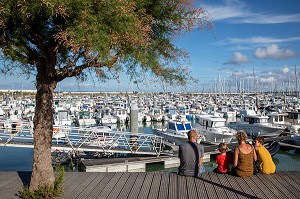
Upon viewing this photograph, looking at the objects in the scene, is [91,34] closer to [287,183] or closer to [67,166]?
[287,183]

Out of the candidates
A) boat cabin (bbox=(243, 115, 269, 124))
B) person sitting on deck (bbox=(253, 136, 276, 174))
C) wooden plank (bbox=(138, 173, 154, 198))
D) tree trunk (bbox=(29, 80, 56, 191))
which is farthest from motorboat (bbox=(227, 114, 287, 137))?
tree trunk (bbox=(29, 80, 56, 191))

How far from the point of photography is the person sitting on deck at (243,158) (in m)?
9.57

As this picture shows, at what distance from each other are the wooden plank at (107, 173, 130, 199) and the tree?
1633 mm

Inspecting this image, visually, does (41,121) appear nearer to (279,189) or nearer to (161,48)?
(161,48)

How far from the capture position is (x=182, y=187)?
29.1ft

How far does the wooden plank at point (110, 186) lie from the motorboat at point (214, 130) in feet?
86.8

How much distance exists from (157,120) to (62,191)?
55.0 m

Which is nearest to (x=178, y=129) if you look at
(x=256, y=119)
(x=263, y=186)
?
(x=256, y=119)

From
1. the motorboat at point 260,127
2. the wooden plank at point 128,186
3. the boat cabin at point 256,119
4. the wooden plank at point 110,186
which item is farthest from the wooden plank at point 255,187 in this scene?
the boat cabin at point 256,119

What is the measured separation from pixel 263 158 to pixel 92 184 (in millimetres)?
5164

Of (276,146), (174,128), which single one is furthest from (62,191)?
(174,128)

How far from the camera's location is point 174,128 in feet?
120

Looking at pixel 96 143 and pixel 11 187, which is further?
pixel 96 143

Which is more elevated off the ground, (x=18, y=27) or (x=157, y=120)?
(x=18, y=27)
